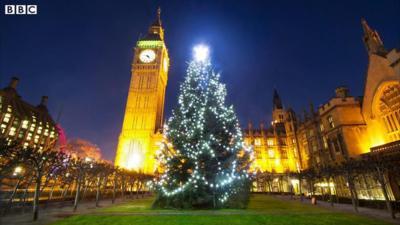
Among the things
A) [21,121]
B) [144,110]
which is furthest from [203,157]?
[21,121]

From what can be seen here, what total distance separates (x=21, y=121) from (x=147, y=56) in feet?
172

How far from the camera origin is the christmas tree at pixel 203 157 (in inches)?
666

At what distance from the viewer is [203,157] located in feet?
56.6

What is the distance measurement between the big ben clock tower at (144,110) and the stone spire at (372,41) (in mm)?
65602

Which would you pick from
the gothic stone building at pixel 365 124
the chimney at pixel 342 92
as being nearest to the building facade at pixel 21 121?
the gothic stone building at pixel 365 124

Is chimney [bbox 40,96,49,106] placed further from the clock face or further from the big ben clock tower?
the clock face

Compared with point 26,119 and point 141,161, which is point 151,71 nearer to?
point 141,161

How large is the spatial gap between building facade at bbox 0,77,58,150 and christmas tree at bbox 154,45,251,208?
55.9 m

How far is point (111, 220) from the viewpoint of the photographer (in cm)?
1291

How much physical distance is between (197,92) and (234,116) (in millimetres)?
4574

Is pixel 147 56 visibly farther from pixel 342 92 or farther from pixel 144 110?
pixel 342 92

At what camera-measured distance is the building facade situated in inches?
2336

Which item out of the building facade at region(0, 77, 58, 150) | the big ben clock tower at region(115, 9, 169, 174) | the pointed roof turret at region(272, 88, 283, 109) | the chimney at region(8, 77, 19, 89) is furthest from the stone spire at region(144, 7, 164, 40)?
the pointed roof turret at region(272, 88, 283, 109)

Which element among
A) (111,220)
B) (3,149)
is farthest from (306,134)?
(3,149)
